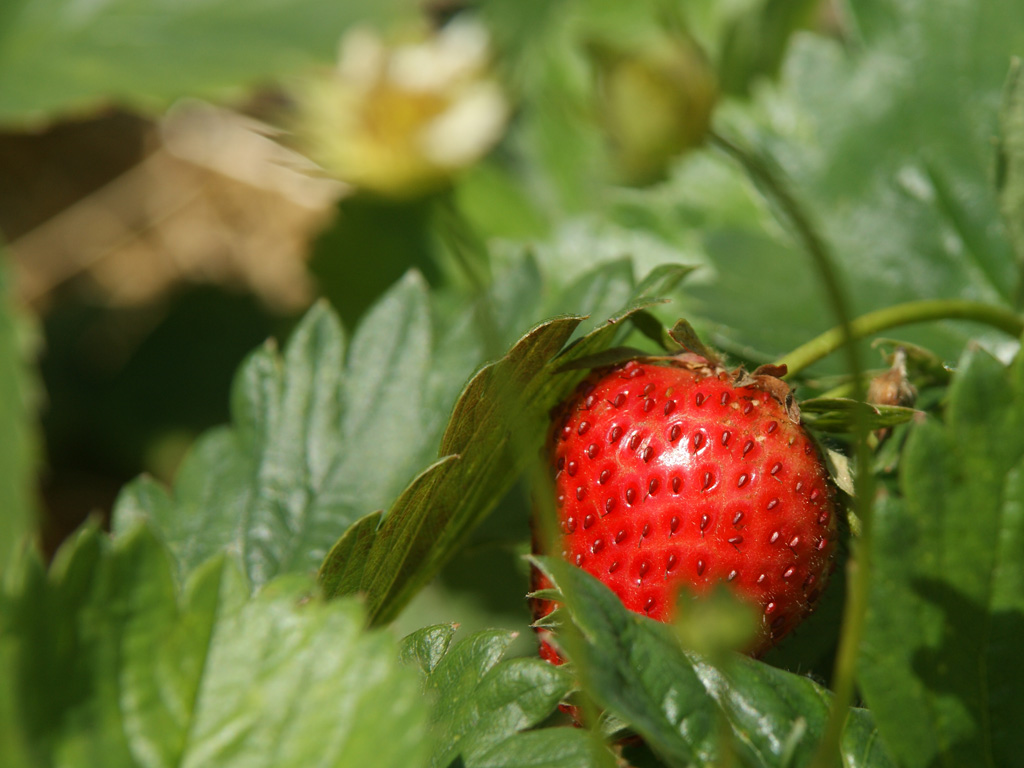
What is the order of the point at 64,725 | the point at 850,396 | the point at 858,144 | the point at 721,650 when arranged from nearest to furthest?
the point at 721,650, the point at 64,725, the point at 850,396, the point at 858,144

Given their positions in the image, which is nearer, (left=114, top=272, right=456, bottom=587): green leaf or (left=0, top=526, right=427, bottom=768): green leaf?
(left=0, top=526, right=427, bottom=768): green leaf

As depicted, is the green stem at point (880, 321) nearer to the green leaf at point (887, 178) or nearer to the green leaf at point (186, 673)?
the green leaf at point (887, 178)

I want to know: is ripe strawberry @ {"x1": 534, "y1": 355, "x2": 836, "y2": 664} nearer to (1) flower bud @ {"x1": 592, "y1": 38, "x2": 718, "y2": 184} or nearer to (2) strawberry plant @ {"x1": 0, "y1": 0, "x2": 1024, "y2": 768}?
(2) strawberry plant @ {"x1": 0, "y1": 0, "x2": 1024, "y2": 768}

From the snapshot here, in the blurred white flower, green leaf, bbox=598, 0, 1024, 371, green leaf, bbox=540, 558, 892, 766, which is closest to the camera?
green leaf, bbox=540, 558, 892, 766

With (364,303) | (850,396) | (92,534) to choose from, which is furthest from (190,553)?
(364,303)

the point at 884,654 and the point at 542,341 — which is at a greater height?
the point at 542,341

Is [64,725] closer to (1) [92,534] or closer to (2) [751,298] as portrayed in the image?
(1) [92,534]

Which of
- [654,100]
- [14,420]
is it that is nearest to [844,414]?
[654,100]

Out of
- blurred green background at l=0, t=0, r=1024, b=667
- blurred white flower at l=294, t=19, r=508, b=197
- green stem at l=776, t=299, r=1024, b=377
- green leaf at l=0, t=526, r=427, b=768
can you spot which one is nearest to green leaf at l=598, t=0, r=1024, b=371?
blurred green background at l=0, t=0, r=1024, b=667
